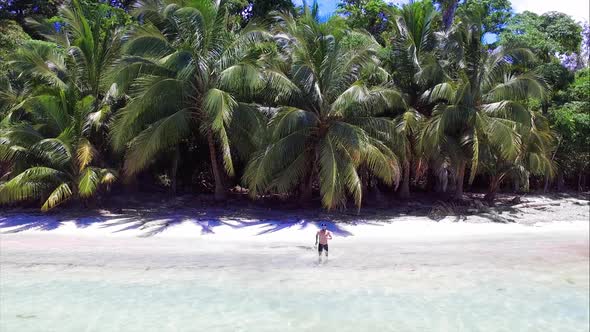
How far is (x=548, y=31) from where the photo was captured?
71.2 feet

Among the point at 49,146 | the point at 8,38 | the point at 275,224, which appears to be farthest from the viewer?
the point at 8,38

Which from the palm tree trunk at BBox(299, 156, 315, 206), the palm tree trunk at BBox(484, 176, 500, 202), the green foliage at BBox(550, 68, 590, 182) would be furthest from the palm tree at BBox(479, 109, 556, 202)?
the palm tree trunk at BBox(299, 156, 315, 206)

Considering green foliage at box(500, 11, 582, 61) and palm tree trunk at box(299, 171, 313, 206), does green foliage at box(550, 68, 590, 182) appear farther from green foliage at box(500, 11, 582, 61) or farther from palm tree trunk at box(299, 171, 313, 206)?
palm tree trunk at box(299, 171, 313, 206)

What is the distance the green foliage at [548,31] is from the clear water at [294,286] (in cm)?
1147

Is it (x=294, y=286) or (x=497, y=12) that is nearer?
(x=294, y=286)

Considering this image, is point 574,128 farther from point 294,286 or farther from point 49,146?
point 49,146

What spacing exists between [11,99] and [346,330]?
1574 cm

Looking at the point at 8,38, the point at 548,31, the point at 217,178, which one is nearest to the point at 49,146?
the point at 217,178

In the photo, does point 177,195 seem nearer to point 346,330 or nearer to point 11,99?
point 11,99

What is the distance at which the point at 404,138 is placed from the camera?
15344 mm

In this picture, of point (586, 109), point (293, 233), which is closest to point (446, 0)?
point (586, 109)

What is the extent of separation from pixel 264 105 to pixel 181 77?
2.90m

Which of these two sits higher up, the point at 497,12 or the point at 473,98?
the point at 497,12

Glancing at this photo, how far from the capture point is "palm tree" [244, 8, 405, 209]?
46.4ft
